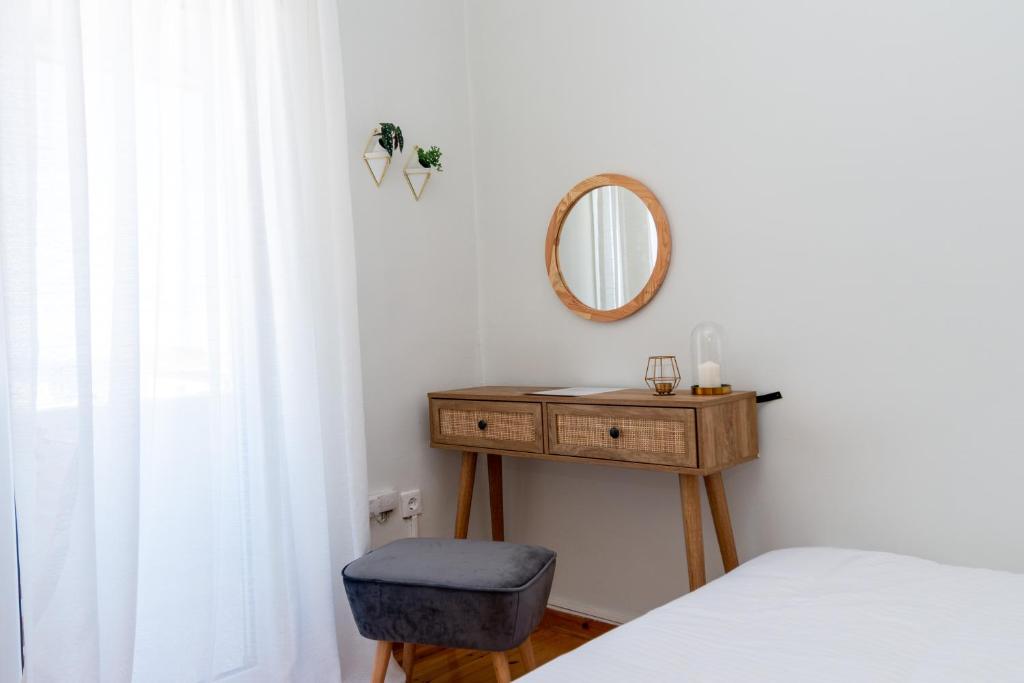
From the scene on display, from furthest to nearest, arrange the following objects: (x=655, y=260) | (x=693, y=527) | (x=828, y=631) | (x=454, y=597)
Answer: (x=655, y=260)
(x=693, y=527)
(x=454, y=597)
(x=828, y=631)

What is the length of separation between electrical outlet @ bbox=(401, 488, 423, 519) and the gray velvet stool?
65 cm

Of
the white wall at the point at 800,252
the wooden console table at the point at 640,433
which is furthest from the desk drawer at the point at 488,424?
the white wall at the point at 800,252

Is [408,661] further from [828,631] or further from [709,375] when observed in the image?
[828,631]

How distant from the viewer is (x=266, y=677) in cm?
213

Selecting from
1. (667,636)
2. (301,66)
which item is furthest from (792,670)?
(301,66)

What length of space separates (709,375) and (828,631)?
37.2 inches

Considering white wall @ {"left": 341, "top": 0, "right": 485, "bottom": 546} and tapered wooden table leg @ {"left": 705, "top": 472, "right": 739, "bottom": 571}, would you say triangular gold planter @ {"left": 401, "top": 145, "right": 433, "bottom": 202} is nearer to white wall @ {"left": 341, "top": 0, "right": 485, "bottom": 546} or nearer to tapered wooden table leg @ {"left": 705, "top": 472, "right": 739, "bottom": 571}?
white wall @ {"left": 341, "top": 0, "right": 485, "bottom": 546}

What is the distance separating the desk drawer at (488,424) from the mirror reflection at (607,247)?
1.50 feet

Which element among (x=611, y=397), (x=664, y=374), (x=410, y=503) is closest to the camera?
(x=611, y=397)

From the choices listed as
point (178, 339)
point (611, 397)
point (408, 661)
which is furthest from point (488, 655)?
point (178, 339)

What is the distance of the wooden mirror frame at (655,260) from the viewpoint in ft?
7.99

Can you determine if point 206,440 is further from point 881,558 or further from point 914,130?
point 914,130

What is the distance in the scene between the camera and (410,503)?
273 centimetres

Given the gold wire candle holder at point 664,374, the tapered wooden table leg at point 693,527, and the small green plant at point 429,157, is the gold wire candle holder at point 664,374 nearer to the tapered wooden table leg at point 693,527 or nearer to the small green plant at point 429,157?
the tapered wooden table leg at point 693,527
